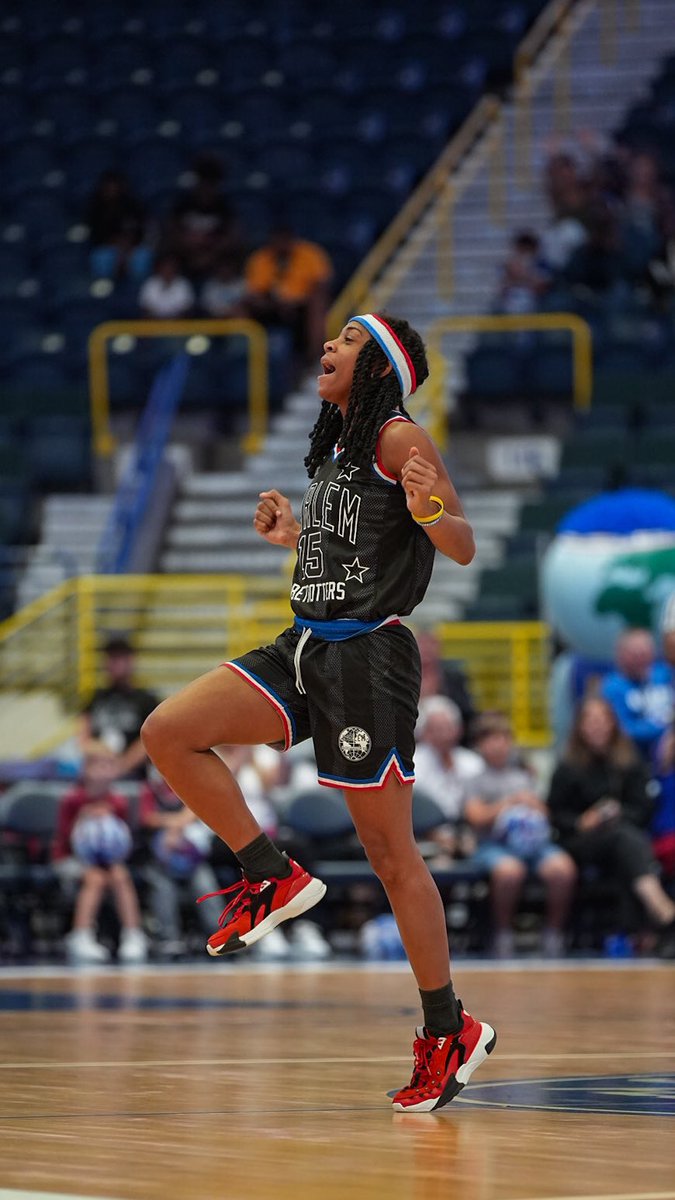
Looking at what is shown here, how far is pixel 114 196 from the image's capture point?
19.8 m

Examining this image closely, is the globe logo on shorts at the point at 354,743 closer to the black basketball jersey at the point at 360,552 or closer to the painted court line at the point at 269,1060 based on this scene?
the black basketball jersey at the point at 360,552

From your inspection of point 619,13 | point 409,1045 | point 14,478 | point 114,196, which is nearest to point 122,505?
point 14,478

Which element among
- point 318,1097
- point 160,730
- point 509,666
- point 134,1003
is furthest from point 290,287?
point 318,1097

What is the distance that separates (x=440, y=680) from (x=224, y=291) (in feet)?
20.6

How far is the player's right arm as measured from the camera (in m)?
5.68

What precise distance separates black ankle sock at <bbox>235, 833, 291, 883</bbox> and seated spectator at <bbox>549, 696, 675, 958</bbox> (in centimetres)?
685

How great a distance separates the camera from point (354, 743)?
17.1 ft

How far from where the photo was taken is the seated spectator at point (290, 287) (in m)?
18.3

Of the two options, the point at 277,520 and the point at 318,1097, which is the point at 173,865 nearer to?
the point at 277,520

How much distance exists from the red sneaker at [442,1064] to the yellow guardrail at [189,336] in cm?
1263

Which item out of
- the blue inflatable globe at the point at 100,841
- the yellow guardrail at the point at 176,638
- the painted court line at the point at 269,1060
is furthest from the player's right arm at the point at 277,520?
the yellow guardrail at the point at 176,638

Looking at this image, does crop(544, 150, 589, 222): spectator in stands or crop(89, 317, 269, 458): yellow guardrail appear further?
crop(544, 150, 589, 222): spectator in stands

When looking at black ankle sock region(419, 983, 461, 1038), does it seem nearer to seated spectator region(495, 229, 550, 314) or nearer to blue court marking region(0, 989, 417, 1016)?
blue court marking region(0, 989, 417, 1016)

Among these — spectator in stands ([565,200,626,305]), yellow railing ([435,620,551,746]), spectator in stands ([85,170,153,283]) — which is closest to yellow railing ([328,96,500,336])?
spectator in stands ([565,200,626,305])
